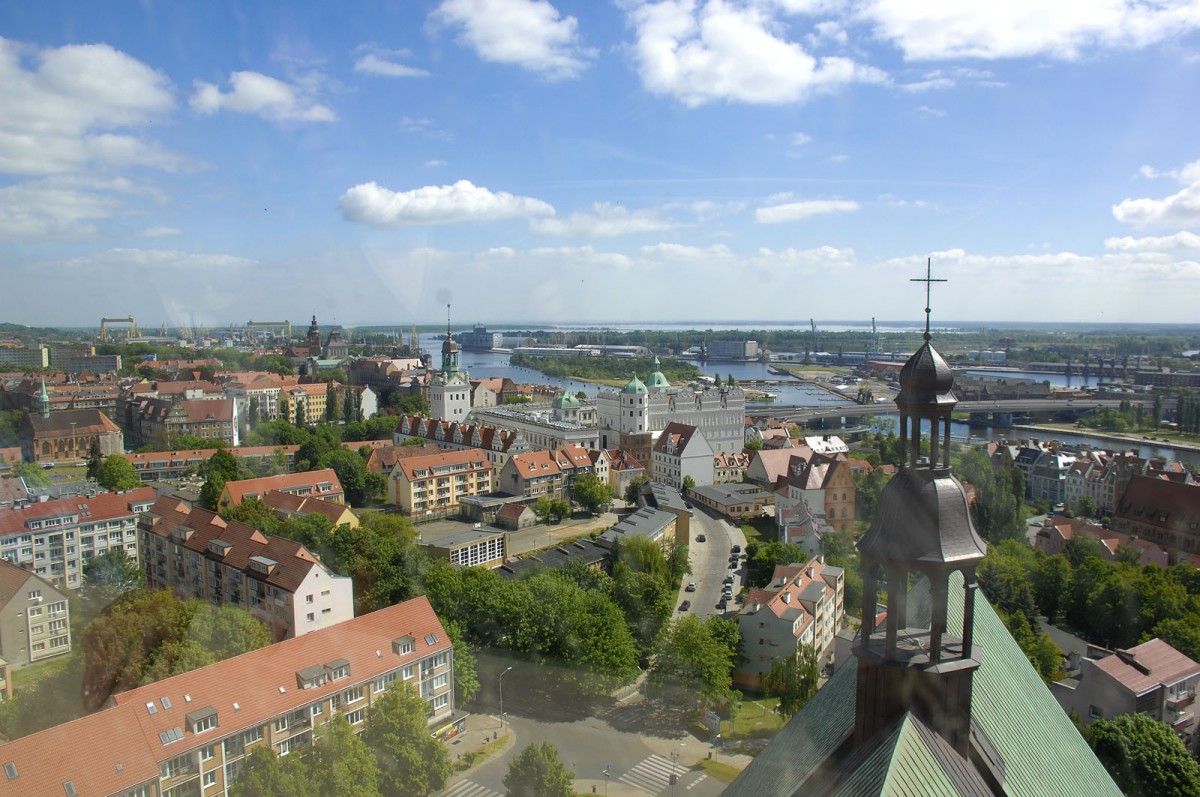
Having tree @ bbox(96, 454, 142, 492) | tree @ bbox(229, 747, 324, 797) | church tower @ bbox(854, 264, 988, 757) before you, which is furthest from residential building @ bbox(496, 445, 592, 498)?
church tower @ bbox(854, 264, 988, 757)

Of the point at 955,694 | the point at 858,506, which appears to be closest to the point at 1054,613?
the point at 858,506

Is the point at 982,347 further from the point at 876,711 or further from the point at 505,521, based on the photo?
the point at 876,711

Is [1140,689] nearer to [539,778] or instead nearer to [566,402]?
[539,778]

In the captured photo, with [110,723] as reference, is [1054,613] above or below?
below

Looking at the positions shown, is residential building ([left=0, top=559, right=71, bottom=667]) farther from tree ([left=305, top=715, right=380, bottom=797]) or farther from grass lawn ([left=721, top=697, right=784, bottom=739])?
grass lawn ([left=721, top=697, right=784, bottom=739])

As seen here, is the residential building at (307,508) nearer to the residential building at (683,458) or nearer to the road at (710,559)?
the road at (710,559)

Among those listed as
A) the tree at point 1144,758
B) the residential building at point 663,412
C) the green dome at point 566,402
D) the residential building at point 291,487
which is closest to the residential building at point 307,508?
the residential building at point 291,487

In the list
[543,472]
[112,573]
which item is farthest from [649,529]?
[112,573]
